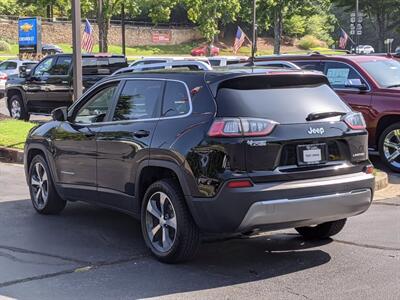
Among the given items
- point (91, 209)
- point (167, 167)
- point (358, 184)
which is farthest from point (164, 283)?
point (91, 209)

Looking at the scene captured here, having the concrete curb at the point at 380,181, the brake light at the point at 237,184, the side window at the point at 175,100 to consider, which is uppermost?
the side window at the point at 175,100

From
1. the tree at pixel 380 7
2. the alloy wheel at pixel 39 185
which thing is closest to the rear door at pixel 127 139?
the alloy wheel at pixel 39 185

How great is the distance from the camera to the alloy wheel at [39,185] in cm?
780

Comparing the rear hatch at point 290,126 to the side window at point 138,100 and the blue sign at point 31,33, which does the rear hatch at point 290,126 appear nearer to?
the side window at point 138,100

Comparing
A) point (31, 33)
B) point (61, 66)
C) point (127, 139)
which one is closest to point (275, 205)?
point (127, 139)

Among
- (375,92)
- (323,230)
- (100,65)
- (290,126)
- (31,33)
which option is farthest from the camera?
(31,33)

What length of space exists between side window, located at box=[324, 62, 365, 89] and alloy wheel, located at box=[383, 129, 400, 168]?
3.55ft

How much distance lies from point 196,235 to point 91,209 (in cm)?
296

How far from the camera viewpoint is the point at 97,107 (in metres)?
7.01

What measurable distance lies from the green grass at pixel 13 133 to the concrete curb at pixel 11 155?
211 millimetres

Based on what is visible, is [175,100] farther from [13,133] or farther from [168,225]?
[13,133]

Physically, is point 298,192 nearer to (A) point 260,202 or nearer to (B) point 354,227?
(A) point 260,202

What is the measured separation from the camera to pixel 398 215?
7.71 m

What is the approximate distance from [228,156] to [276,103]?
72 cm
